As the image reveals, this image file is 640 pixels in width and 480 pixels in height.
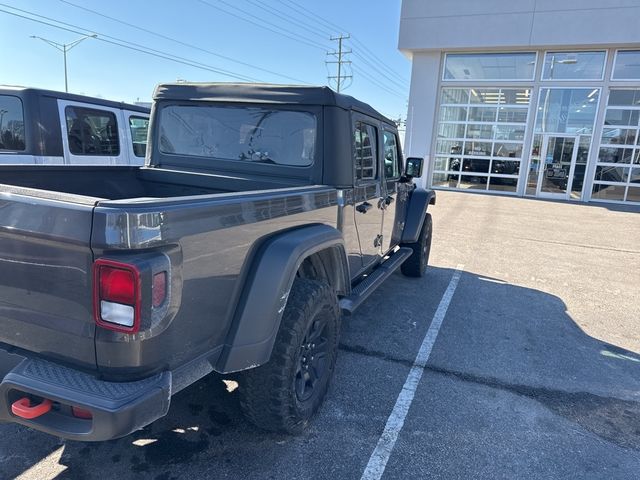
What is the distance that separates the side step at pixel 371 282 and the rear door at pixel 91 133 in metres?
5.04

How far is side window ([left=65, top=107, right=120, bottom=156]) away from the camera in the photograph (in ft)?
22.2

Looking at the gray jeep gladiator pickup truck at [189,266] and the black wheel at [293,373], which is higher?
the gray jeep gladiator pickup truck at [189,266]

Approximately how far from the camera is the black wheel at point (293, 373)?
8.14 feet

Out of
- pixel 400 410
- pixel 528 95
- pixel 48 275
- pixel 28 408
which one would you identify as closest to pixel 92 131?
pixel 48 275

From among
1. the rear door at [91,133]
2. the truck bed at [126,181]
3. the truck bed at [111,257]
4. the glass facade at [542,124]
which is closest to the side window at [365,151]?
the truck bed at [126,181]

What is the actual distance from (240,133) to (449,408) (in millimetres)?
2577

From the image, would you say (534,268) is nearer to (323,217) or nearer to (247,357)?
(323,217)

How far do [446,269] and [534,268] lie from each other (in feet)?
4.99

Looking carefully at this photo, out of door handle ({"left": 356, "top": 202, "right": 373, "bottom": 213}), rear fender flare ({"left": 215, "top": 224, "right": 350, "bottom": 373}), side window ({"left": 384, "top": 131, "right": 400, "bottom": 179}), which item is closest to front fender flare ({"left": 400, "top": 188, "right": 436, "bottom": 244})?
side window ({"left": 384, "top": 131, "right": 400, "bottom": 179})

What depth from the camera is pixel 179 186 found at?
12.1 feet

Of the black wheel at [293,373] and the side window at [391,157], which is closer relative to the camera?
the black wheel at [293,373]

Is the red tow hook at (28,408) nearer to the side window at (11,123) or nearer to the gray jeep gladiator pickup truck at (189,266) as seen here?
the gray jeep gladiator pickup truck at (189,266)

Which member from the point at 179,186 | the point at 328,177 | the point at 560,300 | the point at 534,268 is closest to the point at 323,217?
the point at 328,177

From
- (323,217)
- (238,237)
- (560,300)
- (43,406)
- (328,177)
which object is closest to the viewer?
(43,406)
